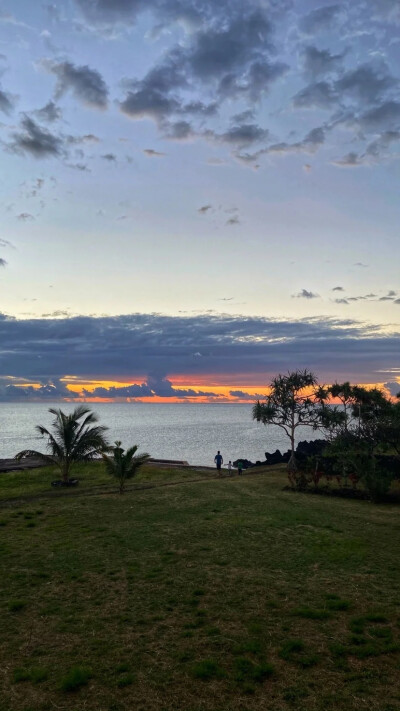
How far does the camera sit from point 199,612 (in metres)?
9.96

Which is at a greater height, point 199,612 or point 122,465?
point 122,465

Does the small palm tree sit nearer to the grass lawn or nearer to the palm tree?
the palm tree

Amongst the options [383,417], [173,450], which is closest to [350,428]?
[383,417]

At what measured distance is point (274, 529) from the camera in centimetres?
1712

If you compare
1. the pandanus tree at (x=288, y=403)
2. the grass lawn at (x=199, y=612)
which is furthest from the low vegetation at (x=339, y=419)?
the grass lawn at (x=199, y=612)

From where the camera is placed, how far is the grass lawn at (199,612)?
722 cm

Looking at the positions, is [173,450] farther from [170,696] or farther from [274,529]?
[170,696]

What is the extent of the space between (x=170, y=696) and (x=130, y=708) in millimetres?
634

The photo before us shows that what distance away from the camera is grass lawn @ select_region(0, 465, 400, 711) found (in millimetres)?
7223

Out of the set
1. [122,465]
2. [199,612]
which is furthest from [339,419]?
Result: [199,612]

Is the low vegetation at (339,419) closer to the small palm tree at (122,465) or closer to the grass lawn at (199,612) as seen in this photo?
the small palm tree at (122,465)

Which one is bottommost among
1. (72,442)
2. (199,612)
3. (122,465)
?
(199,612)

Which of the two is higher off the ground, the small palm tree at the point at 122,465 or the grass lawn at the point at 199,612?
the small palm tree at the point at 122,465

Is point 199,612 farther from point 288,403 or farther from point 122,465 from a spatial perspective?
point 288,403
